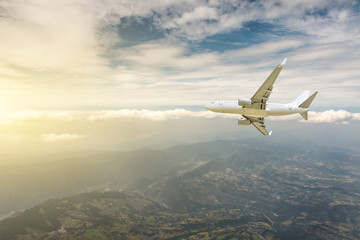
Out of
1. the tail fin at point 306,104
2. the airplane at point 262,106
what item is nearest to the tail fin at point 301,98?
the airplane at point 262,106

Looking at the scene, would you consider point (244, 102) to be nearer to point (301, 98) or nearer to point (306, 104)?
point (306, 104)

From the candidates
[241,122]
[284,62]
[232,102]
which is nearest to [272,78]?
[284,62]

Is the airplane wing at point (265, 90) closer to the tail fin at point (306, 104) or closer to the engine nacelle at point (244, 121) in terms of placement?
the engine nacelle at point (244, 121)

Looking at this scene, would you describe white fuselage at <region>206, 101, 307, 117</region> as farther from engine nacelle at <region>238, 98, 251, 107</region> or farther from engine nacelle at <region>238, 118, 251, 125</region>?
engine nacelle at <region>238, 118, 251, 125</region>

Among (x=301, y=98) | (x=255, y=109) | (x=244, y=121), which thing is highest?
(x=301, y=98)

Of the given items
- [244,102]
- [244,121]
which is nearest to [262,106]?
[244,102]
